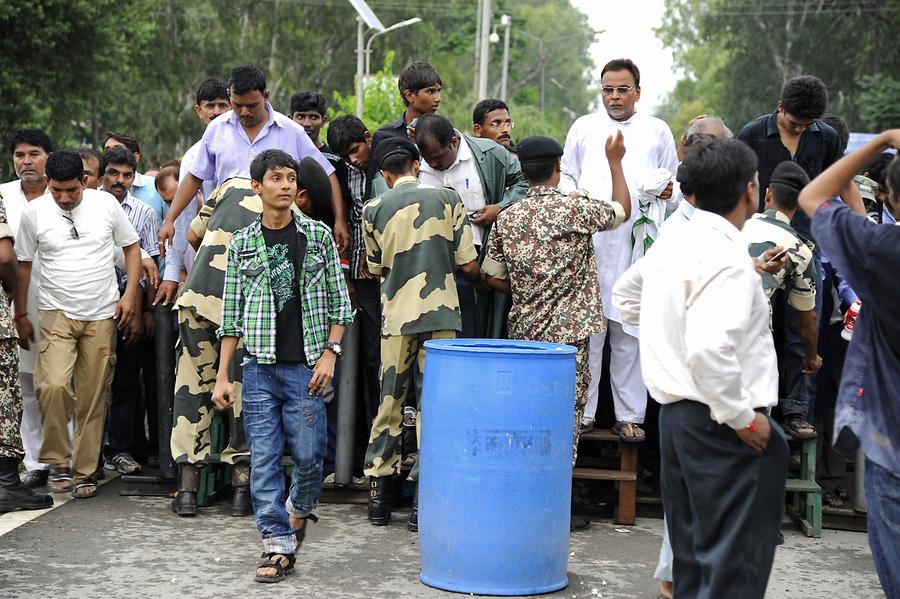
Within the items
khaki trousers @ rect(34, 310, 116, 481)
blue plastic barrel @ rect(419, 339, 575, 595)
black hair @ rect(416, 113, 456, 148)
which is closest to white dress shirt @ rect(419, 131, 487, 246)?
black hair @ rect(416, 113, 456, 148)

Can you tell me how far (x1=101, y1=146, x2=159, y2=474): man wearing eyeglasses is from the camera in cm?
817

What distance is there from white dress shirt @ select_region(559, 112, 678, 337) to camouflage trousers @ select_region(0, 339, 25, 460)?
3.50 m

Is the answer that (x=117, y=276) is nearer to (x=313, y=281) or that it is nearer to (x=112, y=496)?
(x=112, y=496)

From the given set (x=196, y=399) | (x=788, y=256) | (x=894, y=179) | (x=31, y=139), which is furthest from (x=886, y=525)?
(x=31, y=139)

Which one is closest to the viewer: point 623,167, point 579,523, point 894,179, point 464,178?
point 894,179

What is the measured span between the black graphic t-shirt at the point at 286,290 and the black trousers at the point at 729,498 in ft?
7.29

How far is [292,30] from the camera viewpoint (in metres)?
47.4

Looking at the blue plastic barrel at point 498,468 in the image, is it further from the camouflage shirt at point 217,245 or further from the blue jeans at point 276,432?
the camouflage shirt at point 217,245

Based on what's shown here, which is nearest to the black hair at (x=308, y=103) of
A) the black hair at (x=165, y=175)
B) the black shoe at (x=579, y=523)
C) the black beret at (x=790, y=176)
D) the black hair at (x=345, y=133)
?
the black hair at (x=345, y=133)

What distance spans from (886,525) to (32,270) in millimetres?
5783

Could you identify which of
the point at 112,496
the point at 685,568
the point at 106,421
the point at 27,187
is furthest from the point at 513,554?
the point at 27,187

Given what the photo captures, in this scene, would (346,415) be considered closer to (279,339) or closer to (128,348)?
(279,339)

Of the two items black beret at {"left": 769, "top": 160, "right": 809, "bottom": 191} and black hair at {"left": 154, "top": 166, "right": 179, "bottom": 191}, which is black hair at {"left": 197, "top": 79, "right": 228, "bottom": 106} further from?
black beret at {"left": 769, "top": 160, "right": 809, "bottom": 191}

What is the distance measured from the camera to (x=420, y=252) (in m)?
6.67
